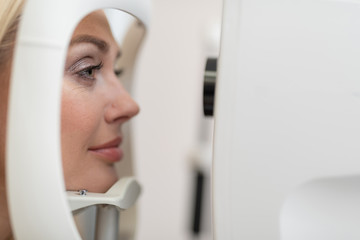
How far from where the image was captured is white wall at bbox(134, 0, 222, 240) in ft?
6.54

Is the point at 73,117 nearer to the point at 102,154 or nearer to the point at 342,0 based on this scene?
the point at 102,154

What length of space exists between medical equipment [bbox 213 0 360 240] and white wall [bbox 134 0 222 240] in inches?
59.5

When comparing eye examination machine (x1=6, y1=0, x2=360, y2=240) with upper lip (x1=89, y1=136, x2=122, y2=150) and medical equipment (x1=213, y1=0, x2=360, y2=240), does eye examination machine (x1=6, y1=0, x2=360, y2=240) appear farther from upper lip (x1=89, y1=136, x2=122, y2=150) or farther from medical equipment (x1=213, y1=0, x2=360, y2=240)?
upper lip (x1=89, y1=136, x2=122, y2=150)

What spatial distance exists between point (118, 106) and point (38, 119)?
0.24 metres

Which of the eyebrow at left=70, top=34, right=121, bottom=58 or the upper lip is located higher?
the eyebrow at left=70, top=34, right=121, bottom=58

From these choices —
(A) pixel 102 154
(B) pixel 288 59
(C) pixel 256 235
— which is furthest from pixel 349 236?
(A) pixel 102 154

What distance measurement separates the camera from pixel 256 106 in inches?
17.6

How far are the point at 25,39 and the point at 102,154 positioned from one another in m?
0.27

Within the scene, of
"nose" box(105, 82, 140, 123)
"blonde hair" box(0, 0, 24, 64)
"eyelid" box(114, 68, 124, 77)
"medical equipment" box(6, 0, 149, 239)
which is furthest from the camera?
"eyelid" box(114, 68, 124, 77)

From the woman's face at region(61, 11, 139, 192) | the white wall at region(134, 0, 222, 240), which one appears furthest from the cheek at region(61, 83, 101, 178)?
the white wall at region(134, 0, 222, 240)

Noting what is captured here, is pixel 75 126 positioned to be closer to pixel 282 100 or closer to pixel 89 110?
pixel 89 110

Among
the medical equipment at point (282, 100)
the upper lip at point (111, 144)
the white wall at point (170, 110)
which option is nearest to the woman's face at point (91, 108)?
the upper lip at point (111, 144)

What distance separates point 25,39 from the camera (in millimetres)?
447

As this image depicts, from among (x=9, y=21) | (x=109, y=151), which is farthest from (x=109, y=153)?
(x=9, y=21)
